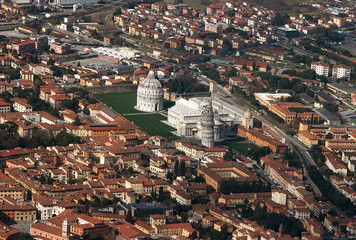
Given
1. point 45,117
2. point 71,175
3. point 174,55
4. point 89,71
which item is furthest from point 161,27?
point 71,175

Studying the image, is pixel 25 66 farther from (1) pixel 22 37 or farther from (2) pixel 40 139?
(2) pixel 40 139

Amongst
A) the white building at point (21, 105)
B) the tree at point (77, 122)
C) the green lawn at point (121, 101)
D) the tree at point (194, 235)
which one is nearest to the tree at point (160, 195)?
the tree at point (194, 235)

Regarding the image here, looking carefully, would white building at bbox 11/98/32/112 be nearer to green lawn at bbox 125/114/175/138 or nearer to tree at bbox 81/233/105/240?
green lawn at bbox 125/114/175/138

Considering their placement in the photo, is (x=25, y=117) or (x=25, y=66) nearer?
(x=25, y=117)

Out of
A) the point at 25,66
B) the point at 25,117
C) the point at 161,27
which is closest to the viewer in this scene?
the point at 25,117

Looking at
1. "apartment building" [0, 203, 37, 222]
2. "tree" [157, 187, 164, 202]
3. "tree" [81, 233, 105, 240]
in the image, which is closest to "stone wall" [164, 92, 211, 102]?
"tree" [157, 187, 164, 202]
